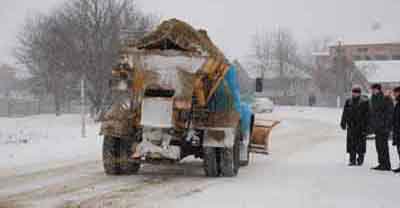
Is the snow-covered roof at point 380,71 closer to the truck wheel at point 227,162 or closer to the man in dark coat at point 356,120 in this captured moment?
the man in dark coat at point 356,120

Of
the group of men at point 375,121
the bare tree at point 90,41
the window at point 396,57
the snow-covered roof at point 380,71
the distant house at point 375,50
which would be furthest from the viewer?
the distant house at point 375,50

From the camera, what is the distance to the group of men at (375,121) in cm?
1170

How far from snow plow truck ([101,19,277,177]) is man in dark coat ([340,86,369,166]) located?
2603 millimetres

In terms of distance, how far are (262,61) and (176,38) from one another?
65.7 meters

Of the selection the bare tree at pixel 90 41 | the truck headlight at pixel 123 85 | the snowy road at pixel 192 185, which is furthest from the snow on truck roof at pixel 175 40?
the bare tree at pixel 90 41

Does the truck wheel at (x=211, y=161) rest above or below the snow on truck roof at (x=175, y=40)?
below

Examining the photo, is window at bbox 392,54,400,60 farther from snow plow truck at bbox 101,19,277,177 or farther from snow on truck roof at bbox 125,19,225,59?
snow on truck roof at bbox 125,19,225,59

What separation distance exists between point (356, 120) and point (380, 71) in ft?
253

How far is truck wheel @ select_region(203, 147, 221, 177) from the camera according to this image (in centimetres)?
1081

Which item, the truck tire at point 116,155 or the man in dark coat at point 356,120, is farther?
the man in dark coat at point 356,120

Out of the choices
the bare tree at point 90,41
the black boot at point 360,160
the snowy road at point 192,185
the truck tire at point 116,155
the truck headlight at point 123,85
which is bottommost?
the snowy road at point 192,185

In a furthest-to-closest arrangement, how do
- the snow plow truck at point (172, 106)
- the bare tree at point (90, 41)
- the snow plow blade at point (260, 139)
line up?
the bare tree at point (90, 41), the snow plow blade at point (260, 139), the snow plow truck at point (172, 106)

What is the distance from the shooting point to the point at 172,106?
34.1ft

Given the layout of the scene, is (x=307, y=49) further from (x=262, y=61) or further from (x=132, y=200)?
(x=132, y=200)
